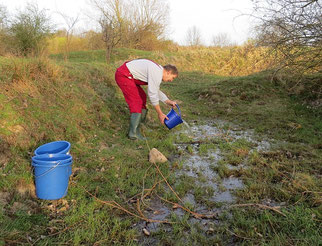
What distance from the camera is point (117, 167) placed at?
150 inches

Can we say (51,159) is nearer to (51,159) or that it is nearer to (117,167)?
(51,159)

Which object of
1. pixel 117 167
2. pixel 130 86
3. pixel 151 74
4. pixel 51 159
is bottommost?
pixel 117 167

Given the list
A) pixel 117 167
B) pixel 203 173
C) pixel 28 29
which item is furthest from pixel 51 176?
pixel 28 29

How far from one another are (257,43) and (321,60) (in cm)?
156

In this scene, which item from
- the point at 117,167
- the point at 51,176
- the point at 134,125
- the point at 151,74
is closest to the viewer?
the point at 51,176

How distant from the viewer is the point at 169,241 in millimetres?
2344

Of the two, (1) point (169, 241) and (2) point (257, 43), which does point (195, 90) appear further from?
(1) point (169, 241)

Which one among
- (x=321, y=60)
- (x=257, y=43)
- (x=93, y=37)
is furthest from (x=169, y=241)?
(x=93, y=37)

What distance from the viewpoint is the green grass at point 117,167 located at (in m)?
2.41

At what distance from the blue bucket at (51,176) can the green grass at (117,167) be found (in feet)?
0.42

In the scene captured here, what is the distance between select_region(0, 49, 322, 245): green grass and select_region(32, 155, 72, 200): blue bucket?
127 mm

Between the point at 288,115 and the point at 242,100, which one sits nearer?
the point at 288,115

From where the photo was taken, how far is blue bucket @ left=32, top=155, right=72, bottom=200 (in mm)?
2701

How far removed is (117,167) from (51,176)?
48.0 inches
